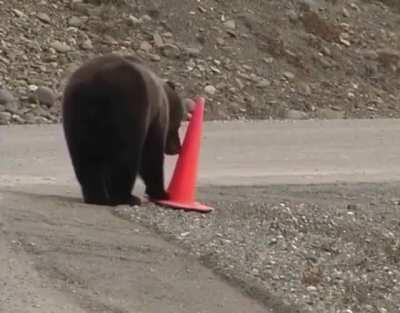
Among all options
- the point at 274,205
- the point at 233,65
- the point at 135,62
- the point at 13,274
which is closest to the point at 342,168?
the point at 274,205

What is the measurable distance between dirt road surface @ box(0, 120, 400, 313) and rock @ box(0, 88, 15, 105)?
5.52 meters

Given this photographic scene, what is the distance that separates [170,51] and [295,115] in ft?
10.2

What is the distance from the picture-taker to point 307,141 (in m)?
17.0

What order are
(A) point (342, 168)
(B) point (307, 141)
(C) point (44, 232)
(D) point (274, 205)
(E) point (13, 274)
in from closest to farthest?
(E) point (13, 274), (C) point (44, 232), (D) point (274, 205), (A) point (342, 168), (B) point (307, 141)

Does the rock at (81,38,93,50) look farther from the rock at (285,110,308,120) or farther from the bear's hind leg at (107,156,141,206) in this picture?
the bear's hind leg at (107,156,141,206)

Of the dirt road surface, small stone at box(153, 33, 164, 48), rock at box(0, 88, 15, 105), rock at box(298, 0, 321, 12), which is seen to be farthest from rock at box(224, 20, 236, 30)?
the dirt road surface

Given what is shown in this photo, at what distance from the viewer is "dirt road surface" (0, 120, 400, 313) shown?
23.6 ft

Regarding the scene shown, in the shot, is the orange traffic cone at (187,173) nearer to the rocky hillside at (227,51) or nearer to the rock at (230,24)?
the rocky hillside at (227,51)

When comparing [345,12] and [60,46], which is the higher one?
[345,12]

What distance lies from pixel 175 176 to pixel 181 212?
0.57 metres

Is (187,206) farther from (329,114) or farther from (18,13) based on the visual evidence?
(18,13)

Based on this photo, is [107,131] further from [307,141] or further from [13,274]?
[307,141]

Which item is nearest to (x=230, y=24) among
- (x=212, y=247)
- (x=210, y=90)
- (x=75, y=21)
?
(x=210, y=90)

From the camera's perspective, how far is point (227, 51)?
23.6 m
